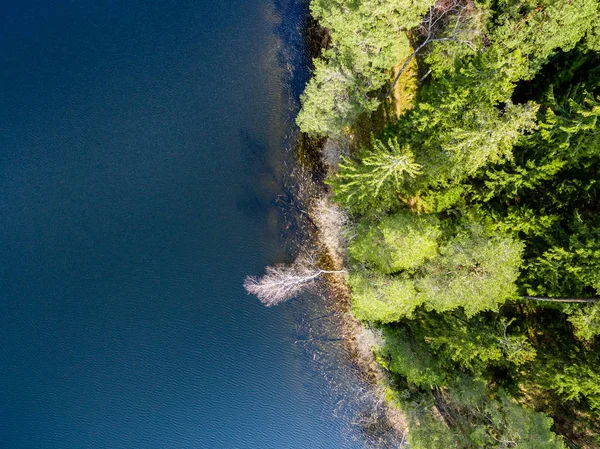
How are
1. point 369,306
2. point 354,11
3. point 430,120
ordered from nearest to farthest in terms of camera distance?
point 430,120
point 354,11
point 369,306

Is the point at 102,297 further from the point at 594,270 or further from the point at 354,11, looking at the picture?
the point at 594,270

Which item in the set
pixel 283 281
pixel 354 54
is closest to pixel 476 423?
pixel 283 281

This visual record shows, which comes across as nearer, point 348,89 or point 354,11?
point 354,11

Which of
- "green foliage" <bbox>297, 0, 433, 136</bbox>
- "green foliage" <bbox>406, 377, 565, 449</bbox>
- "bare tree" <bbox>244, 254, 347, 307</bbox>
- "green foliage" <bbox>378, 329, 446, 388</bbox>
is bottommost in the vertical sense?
"green foliage" <bbox>406, 377, 565, 449</bbox>

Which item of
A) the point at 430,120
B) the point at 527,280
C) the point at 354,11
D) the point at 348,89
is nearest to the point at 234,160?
the point at 348,89

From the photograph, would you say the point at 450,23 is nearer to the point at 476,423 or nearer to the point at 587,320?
the point at 587,320

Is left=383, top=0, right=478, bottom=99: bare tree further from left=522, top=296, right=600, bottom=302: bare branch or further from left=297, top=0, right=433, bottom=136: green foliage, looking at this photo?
left=522, top=296, right=600, bottom=302: bare branch

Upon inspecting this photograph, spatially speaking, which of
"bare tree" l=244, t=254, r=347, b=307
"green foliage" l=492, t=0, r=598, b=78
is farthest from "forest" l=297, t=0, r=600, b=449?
"bare tree" l=244, t=254, r=347, b=307

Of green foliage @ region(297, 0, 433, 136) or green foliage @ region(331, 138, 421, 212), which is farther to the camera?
green foliage @ region(297, 0, 433, 136)

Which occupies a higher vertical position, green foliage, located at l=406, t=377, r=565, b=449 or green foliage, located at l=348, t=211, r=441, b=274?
green foliage, located at l=348, t=211, r=441, b=274
